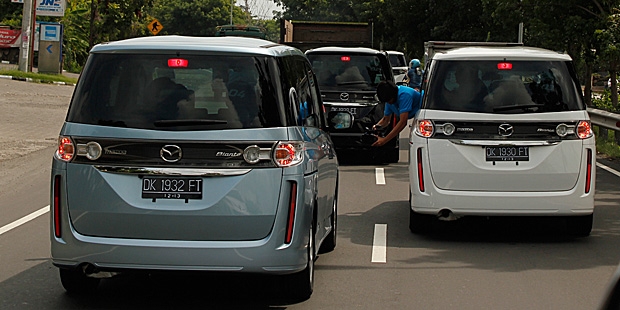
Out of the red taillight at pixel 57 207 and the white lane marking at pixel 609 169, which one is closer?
the red taillight at pixel 57 207

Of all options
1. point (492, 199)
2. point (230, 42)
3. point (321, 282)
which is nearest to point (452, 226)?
point (492, 199)

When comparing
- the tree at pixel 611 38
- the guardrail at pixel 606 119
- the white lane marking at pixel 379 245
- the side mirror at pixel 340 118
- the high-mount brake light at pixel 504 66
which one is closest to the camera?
the side mirror at pixel 340 118

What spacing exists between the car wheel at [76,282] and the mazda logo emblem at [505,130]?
4044mm

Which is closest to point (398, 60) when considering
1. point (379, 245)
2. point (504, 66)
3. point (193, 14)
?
point (504, 66)

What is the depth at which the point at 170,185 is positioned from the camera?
646 centimetres

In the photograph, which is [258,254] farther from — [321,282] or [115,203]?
[321,282]

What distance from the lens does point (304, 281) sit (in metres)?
7.05

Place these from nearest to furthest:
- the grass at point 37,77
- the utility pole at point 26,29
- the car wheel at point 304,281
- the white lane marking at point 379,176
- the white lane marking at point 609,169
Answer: the car wheel at point 304,281
the white lane marking at point 379,176
the white lane marking at point 609,169
the grass at point 37,77
the utility pole at point 26,29

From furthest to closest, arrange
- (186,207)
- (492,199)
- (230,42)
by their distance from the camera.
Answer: (492,199) < (230,42) < (186,207)

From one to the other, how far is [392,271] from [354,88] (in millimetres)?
8677

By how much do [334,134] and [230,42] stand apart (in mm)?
9774

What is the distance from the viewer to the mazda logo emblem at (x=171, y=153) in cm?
649

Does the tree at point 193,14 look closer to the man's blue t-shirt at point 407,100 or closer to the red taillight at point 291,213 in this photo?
the man's blue t-shirt at point 407,100

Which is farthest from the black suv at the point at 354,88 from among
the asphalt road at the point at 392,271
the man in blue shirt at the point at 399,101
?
the man in blue shirt at the point at 399,101
